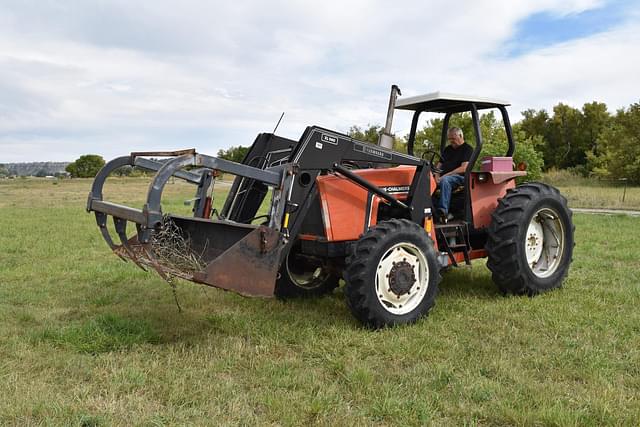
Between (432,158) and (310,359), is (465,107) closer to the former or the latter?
(432,158)

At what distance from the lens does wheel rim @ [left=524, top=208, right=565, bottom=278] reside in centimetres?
719

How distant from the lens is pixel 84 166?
89938 mm

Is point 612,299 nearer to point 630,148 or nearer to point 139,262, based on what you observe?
point 139,262

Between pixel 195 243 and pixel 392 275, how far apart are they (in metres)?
2.07

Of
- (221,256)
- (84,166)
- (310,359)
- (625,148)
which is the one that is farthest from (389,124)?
(84,166)

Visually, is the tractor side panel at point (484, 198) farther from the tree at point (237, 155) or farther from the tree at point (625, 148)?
the tree at point (625, 148)

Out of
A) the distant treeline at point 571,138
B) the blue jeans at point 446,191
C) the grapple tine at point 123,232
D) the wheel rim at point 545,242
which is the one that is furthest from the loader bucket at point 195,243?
the distant treeline at point 571,138

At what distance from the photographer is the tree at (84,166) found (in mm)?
87938

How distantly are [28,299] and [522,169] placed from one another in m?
6.31

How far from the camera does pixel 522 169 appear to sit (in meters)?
7.71

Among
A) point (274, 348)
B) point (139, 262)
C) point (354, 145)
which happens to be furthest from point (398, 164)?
point (139, 262)

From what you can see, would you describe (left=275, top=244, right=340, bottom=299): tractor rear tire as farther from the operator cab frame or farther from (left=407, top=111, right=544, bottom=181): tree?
(left=407, top=111, right=544, bottom=181): tree

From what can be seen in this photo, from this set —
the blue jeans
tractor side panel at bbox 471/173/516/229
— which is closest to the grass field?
tractor side panel at bbox 471/173/516/229

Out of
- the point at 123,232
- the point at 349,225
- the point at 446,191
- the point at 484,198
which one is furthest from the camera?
the point at 484,198
